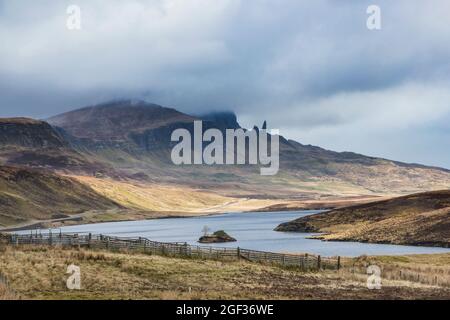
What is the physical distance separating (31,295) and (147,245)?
2464 cm

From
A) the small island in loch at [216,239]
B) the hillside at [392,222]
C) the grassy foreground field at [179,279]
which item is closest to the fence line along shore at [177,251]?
the grassy foreground field at [179,279]

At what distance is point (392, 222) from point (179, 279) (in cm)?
9983

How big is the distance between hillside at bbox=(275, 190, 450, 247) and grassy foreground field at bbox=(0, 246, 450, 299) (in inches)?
2621

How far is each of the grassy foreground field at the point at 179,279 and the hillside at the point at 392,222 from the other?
218 feet

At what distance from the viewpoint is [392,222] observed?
141m

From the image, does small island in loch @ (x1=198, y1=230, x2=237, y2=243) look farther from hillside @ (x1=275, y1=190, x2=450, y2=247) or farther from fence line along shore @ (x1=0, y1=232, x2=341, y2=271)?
fence line along shore @ (x1=0, y1=232, x2=341, y2=271)

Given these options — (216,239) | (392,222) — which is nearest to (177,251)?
(216,239)

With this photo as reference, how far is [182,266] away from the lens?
54.1 meters

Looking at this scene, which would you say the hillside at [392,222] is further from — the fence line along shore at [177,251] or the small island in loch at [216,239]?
the fence line along shore at [177,251]

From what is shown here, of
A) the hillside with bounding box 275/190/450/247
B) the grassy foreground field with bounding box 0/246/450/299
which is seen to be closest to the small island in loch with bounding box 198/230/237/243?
the hillside with bounding box 275/190/450/247

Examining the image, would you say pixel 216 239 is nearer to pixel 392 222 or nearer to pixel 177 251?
pixel 392 222

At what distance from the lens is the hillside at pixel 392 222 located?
126613 mm

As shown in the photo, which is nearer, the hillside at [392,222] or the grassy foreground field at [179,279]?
the grassy foreground field at [179,279]
